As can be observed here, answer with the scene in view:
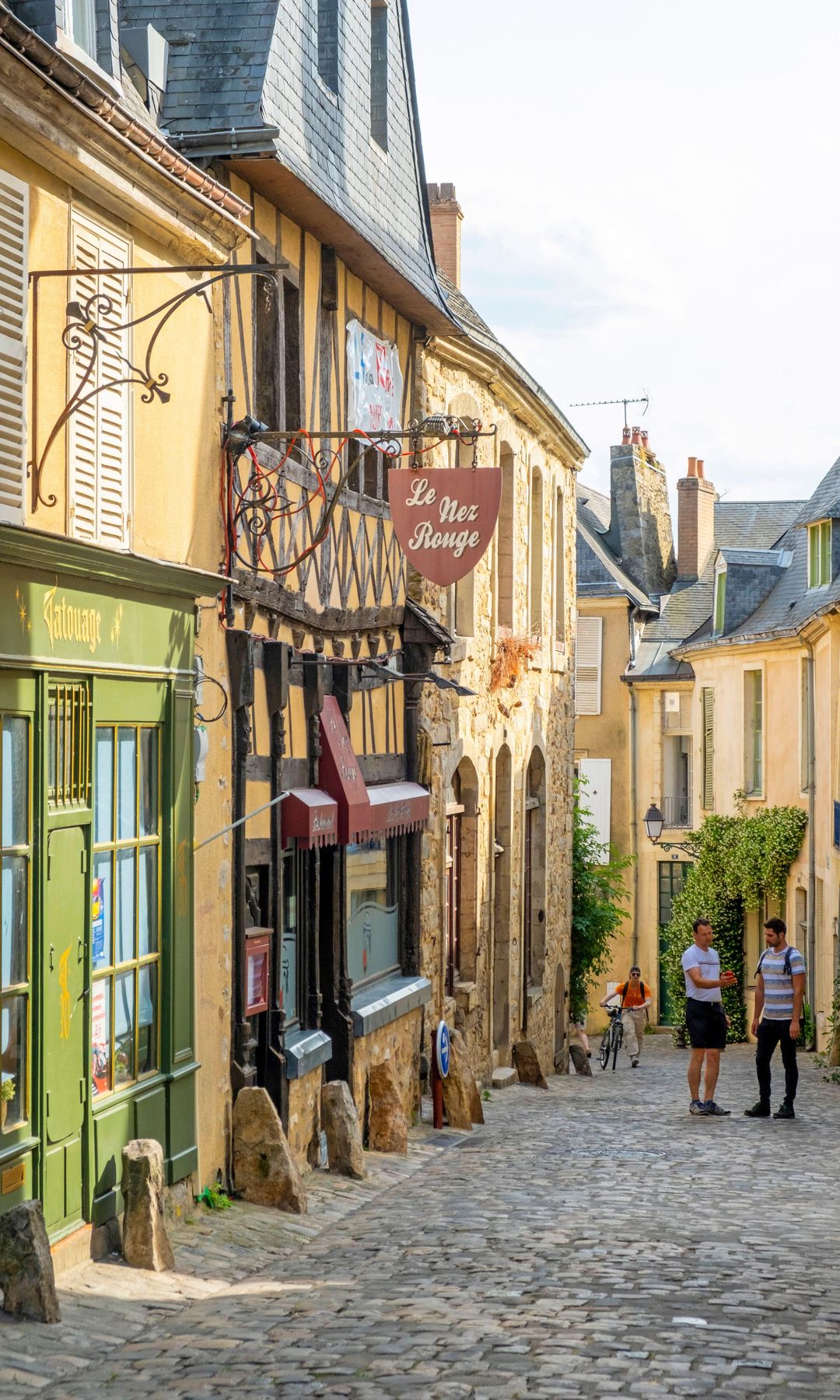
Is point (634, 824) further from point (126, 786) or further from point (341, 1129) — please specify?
point (126, 786)

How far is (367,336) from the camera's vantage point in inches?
491

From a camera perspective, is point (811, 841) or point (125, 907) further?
point (811, 841)

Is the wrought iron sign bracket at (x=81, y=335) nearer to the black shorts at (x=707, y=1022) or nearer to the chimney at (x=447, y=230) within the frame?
the black shorts at (x=707, y=1022)

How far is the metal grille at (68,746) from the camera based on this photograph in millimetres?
7004

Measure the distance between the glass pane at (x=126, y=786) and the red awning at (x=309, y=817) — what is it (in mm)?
2188

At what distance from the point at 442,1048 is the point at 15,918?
6922 mm

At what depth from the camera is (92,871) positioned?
290 inches

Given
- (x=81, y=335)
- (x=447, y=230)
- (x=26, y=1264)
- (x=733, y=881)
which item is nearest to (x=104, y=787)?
(x=81, y=335)

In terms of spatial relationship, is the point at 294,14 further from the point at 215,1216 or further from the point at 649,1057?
the point at 649,1057

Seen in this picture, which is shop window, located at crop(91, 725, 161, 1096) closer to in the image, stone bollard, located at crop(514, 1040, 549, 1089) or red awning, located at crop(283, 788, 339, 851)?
red awning, located at crop(283, 788, 339, 851)

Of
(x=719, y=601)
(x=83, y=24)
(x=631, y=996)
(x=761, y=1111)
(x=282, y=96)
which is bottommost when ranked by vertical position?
(x=631, y=996)

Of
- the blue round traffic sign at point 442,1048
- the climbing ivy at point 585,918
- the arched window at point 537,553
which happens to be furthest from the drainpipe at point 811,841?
the blue round traffic sign at point 442,1048

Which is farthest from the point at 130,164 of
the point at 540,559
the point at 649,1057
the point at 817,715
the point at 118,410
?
the point at 649,1057

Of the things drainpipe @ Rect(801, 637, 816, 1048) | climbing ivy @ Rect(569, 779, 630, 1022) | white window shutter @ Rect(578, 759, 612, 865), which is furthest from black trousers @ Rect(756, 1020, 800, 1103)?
white window shutter @ Rect(578, 759, 612, 865)
